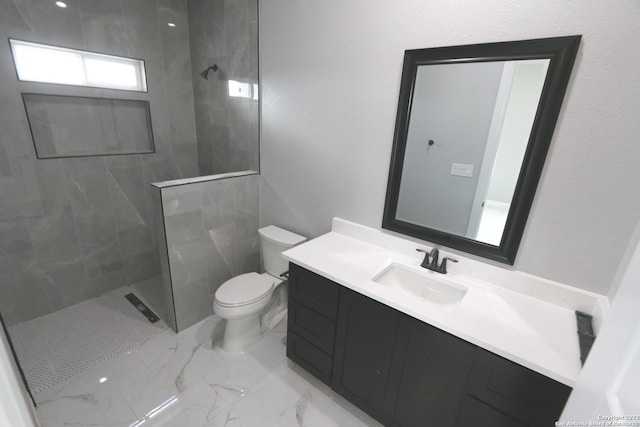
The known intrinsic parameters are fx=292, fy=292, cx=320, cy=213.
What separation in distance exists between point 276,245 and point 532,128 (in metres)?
1.68

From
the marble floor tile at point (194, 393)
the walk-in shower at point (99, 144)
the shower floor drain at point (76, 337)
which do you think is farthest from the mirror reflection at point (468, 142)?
the shower floor drain at point (76, 337)

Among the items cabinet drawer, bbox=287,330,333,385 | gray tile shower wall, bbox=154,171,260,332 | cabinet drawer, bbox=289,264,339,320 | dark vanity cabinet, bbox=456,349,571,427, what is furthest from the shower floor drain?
dark vanity cabinet, bbox=456,349,571,427

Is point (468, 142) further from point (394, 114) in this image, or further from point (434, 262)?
point (434, 262)

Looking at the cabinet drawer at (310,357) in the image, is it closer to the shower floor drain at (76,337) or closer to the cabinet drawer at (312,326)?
the cabinet drawer at (312,326)

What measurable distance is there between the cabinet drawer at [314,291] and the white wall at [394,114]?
1.75ft

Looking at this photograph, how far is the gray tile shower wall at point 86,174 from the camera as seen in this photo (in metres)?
1.93

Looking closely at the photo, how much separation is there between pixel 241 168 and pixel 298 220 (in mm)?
758

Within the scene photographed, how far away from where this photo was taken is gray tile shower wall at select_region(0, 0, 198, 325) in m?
1.93

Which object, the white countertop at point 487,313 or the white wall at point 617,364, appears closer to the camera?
the white wall at point 617,364

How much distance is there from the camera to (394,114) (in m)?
1.65

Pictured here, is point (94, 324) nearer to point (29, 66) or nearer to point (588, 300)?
point (29, 66)

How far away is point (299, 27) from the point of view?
6.28ft

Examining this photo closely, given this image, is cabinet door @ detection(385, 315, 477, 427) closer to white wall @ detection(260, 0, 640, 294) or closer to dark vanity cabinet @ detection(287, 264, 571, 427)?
dark vanity cabinet @ detection(287, 264, 571, 427)

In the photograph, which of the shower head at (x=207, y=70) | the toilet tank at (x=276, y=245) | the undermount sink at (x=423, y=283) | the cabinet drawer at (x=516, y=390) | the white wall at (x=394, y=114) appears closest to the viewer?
the cabinet drawer at (x=516, y=390)
